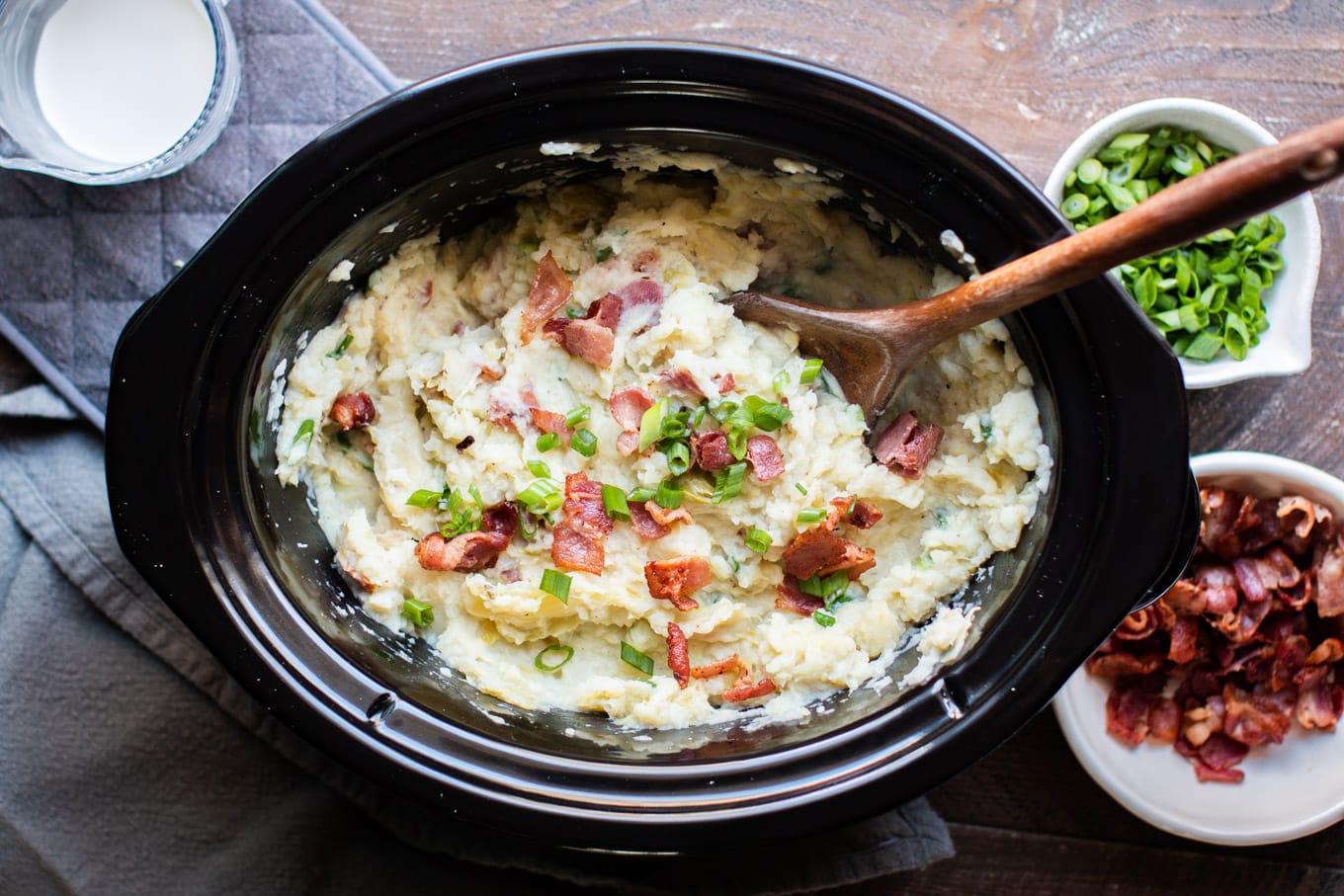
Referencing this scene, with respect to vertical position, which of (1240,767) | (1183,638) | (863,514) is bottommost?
(1240,767)

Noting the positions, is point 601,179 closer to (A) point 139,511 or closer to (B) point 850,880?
(A) point 139,511

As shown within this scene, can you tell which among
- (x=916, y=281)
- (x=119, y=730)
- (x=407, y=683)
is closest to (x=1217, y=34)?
(x=916, y=281)

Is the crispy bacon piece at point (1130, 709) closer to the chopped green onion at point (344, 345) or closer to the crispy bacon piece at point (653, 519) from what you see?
the crispy bacon piece at point (653, 519)

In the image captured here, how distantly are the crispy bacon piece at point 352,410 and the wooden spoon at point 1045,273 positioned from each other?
66 cm

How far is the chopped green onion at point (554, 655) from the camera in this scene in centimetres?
194

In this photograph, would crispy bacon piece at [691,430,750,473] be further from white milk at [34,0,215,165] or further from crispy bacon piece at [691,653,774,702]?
white milk at [34,0,215,165]

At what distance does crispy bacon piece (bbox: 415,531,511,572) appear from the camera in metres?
1.88

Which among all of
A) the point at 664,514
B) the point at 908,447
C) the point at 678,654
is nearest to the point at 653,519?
the point at 664,514

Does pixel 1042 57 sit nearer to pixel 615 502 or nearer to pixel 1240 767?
pixel 615 502

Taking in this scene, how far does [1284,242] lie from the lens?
2.17 metres

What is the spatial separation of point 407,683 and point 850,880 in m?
0.98

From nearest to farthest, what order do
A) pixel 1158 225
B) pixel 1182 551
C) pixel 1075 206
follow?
pixel 1158 225 → pixel 1182 551 → pixel 1075 206

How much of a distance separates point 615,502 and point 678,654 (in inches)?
11.0

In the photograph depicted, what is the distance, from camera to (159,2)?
7.14ft
